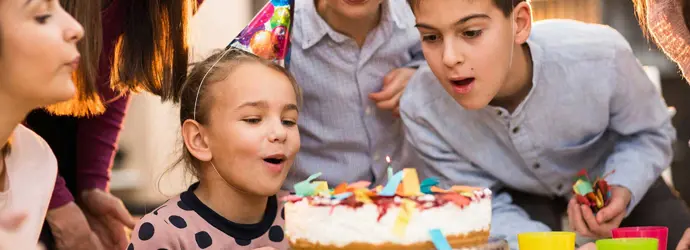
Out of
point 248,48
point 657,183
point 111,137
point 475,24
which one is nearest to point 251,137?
point 248,48

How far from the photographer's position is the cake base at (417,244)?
54.9 inches

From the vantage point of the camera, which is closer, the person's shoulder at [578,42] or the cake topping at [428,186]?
the cake topping at [428,186]

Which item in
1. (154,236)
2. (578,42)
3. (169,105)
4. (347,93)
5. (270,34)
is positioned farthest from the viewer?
(169,105)

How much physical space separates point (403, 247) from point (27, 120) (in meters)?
1.18

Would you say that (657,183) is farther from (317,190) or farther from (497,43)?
(317,190)

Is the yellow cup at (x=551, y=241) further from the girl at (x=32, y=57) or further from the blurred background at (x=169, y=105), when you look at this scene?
the blurred background at (x=169, y=105)

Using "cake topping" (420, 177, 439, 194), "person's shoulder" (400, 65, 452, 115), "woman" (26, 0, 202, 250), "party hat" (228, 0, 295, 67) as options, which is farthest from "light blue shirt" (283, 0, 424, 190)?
"cake topping" (420, 177, 439, 194)

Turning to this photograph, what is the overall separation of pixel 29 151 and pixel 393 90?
941mm

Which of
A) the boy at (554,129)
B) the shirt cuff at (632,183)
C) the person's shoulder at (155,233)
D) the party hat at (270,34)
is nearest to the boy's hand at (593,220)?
the boy at (554,129)

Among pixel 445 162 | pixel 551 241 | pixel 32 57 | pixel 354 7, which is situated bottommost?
pixel 445 162

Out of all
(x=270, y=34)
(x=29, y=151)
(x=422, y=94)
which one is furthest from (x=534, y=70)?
(x=29, y=151)

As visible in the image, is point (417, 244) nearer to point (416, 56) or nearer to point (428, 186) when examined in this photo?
point (428, 186)

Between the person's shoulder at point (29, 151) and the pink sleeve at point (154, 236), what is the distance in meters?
0.21

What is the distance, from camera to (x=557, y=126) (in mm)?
2104
